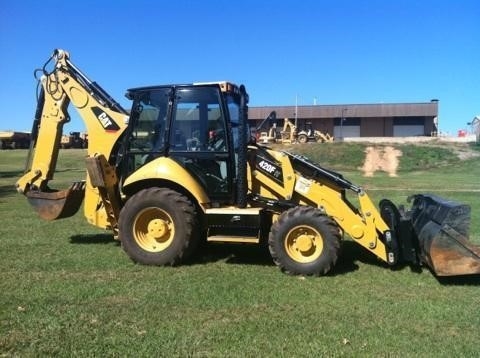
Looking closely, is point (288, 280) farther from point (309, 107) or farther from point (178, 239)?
point (309, 107)

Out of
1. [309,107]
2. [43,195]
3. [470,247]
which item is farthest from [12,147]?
[470,247]

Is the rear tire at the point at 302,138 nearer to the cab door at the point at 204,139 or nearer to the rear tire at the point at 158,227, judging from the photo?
the cab door at the point at 204,139

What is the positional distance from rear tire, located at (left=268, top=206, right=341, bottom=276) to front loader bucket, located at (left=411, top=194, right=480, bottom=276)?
1.14 m

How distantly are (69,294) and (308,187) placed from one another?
3.55 m

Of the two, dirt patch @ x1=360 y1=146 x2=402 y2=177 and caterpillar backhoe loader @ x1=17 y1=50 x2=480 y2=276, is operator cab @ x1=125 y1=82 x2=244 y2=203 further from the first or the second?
dirt patch @ x1=360 y1=146 x2=402 y2=177

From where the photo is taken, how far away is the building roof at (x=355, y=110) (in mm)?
74625

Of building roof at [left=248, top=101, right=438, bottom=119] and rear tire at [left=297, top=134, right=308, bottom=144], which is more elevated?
building roof at [left=248, top=101, right=438, bottom=119]

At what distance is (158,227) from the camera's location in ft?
26.5

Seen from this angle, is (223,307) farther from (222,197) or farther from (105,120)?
(105,120)

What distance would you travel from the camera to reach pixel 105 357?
475 centimetres

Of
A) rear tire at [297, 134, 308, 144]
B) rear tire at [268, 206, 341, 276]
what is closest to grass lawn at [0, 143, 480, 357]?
rear tire at [268, 206, 341, 276]

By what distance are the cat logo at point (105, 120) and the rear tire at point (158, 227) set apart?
4.71 ft

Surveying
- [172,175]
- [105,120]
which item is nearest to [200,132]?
[172,175]

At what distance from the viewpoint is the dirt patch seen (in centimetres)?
4034
